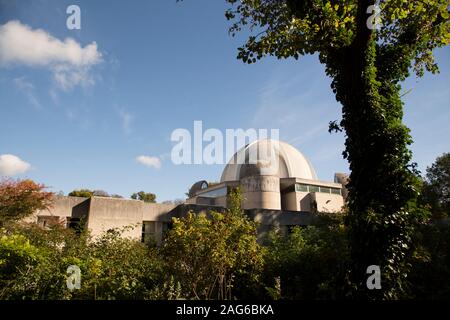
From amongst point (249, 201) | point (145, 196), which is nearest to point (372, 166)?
point (249, 201)

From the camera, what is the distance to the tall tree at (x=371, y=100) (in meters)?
6.12

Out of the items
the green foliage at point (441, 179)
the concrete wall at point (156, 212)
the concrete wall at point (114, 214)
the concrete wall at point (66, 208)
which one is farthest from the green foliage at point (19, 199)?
the green foliage at point (441, 179)

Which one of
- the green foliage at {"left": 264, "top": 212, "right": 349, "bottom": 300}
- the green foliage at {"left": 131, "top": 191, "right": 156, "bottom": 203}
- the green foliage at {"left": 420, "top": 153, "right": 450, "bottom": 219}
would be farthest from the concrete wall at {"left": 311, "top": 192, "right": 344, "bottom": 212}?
the green foliage at {"left": 131, "top": 191, "right": 156, "bottom": 203}

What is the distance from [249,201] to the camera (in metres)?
32.0

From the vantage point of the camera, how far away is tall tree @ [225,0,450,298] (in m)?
6.12

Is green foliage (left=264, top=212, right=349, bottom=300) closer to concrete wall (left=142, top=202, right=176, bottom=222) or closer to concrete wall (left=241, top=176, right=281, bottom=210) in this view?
concrete wall (left=142, top=202, right=176, bottom=222)

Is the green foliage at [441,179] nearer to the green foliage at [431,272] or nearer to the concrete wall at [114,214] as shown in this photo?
the green foliage at [431,272]

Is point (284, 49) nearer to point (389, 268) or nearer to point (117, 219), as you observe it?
point (389, 268)

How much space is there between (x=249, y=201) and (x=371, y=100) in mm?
25727

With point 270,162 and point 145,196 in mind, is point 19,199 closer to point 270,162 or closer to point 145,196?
point 270,162

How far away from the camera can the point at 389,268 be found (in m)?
5.94

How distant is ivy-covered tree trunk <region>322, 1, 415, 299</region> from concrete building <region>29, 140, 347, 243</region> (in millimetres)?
8483

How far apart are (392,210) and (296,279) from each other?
10.2ft
